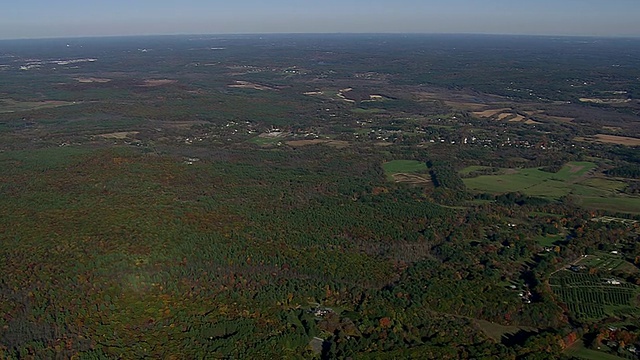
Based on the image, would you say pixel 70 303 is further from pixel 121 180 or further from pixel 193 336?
pixel 121 180

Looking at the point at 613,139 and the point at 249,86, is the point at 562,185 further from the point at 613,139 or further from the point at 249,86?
the point at 249,86

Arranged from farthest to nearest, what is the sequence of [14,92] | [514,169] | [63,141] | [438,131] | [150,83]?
[150,83]
[14,92]
[438,131]
[63,141]
[514,169]

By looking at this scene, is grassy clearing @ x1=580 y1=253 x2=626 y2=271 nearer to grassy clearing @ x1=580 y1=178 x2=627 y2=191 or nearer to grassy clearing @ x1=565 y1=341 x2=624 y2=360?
grassy clearing @ x1=565 y1=341 x2=624 y2=360

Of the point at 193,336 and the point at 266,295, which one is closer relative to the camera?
the point at 193,336

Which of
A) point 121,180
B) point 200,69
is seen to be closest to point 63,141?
point 121,180

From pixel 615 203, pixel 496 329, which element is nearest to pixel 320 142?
pixel 615 203

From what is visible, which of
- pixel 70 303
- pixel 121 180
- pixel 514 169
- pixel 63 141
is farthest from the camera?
pixel 63 141

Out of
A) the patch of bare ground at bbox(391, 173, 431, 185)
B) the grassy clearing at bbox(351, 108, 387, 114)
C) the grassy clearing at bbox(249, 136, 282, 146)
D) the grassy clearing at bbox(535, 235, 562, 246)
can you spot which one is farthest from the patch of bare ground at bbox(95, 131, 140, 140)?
the grassy clearing at bbox(535, 235, 562, 246)
